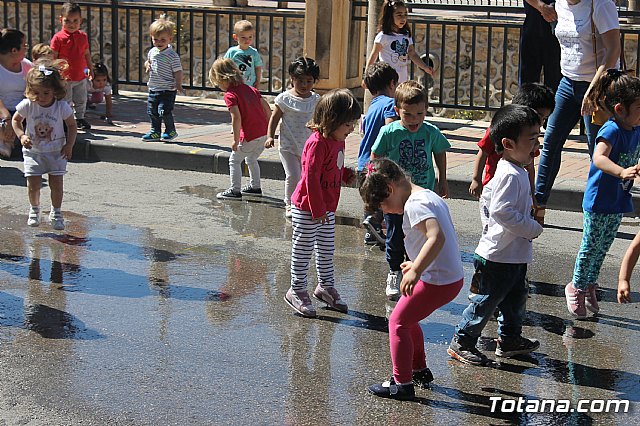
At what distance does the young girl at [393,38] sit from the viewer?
11.8 metres

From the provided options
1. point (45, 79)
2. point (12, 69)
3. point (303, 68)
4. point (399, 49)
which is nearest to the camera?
point (45, 79)

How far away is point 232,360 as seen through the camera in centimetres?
573

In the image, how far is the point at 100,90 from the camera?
14539 mm

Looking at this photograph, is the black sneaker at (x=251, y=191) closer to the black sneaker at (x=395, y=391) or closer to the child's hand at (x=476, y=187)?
the child's hand at (x=476, y=187)

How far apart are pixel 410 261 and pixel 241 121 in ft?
16.6

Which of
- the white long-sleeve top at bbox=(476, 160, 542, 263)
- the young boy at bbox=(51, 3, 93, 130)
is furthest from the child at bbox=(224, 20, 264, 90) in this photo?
the white long-sleeve top at bbox=(476, 160, 542, 263)

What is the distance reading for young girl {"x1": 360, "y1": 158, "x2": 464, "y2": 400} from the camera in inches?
202

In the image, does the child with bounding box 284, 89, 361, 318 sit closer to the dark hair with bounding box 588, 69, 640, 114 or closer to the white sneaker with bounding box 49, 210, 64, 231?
the dark hair with bounding box 588, 69, 640, 114

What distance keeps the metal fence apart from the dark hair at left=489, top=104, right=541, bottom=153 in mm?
9553

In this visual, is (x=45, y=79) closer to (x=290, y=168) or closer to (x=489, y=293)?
(x=290, y=168)

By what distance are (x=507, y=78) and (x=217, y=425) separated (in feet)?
38.9

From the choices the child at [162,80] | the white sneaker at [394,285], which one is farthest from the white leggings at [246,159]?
the white sneaker at [394,285]

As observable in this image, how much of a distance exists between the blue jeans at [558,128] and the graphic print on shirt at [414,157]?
165 centimetres

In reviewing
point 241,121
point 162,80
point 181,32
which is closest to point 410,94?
point 241,121
